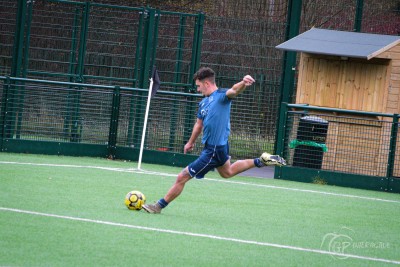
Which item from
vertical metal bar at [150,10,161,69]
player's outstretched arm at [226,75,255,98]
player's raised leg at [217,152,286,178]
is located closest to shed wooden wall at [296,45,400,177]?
vertical metal bar at [150,10,161,69]

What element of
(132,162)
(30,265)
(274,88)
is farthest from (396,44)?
(30,265)

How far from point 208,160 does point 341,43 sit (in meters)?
7.92

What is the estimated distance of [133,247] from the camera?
7.96 metres

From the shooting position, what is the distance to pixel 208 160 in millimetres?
10492

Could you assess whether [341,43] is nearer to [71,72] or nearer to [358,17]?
[358,17]

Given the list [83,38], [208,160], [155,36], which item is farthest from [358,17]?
[208,160]

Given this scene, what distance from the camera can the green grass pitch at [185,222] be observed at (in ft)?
25.4

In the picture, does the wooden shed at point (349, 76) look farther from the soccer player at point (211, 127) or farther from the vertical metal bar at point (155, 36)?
the soccer player at point (211, 127)

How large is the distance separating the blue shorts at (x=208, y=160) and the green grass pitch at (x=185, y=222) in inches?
22.3

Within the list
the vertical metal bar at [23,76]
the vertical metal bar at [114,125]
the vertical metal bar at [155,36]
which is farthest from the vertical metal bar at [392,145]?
the vertical metal bar at [23,76]

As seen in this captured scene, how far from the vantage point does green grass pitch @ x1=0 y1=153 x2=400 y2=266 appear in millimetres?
7730

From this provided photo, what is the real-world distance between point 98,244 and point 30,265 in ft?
3.82

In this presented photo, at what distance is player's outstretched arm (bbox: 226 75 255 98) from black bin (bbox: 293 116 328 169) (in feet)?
20.3

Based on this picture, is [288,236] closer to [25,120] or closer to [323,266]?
[323,266]
